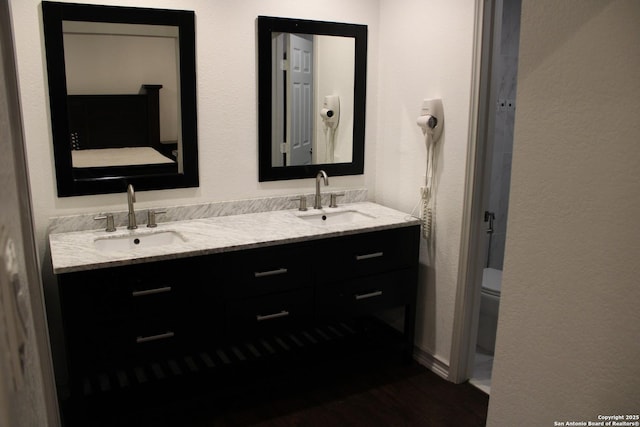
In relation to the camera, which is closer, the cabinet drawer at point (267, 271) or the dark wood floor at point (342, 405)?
the cabinet drawer at point (267, 271)

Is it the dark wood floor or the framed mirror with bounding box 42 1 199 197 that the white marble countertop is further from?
the dark wood floor

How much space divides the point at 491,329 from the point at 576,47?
7.80 feet

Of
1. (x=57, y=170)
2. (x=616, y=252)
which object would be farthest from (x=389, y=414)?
(x=57, y=170)

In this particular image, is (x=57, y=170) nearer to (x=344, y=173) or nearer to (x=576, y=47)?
(x=344, y=173)

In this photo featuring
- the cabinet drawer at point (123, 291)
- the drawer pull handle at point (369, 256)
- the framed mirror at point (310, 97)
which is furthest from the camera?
the framed mirror at point (310, 97)

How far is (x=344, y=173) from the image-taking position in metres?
3.13

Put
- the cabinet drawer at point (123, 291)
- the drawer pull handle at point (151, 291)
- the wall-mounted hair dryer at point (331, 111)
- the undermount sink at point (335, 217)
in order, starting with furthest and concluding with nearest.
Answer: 1. the wall-mounted hair dryer at point (331, 111)
2. the undermount sink at point (335, 217)
3. the drawer pull handle at point (151, 291)
4. the cabinet drawer at point (123, 291)

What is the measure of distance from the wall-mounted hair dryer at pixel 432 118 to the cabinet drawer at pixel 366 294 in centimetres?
75

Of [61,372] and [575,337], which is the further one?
[61,372]

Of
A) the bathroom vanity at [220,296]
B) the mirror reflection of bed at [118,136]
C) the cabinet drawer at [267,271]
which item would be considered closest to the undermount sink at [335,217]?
the bathroom vanity at [220,296]

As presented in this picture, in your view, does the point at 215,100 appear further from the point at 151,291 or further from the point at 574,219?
the point at 574,219

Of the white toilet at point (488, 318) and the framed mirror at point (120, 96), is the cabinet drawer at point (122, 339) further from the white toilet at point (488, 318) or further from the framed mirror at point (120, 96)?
the white toilet at point (488, 318)

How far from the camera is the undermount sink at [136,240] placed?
239 cm

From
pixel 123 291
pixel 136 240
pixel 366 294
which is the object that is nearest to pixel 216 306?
pixel 123 291
